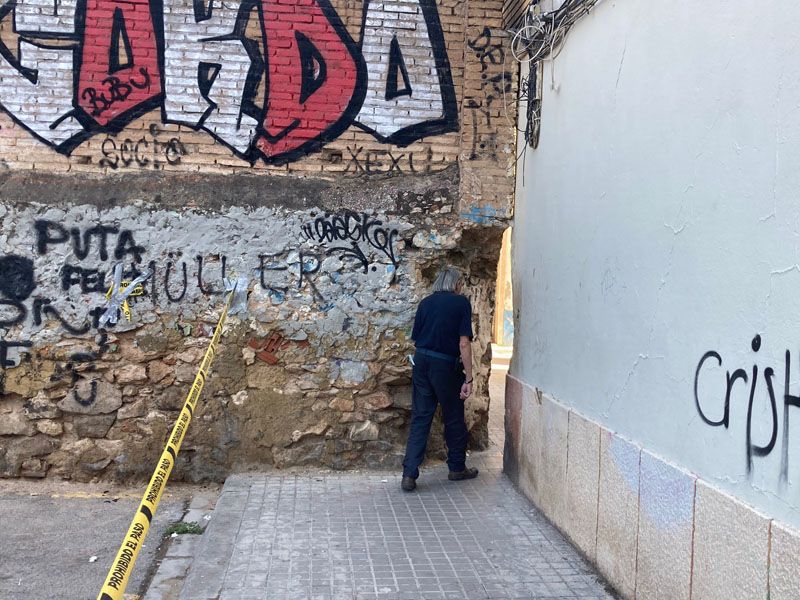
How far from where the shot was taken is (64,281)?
663 centimetres

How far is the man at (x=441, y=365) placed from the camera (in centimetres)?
633

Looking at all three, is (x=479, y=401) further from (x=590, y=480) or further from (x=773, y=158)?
(x=773, y=158)

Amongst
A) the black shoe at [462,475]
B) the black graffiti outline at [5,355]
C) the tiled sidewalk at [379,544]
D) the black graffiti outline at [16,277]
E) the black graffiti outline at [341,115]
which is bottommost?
the tiled sidewalk at [379,544]

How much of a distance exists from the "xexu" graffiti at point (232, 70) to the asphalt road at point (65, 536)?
2.85 m

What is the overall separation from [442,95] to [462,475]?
328 centimetres

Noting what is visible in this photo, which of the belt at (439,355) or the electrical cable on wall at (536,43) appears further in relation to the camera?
the belt at (439,355)

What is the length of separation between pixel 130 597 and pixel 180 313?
2.71 m

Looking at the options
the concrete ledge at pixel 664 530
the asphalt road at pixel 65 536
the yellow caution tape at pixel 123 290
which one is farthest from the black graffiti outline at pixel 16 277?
the concrete ledge at pixel 664 530

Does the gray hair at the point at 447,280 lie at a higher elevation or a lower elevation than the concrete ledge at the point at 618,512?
higher

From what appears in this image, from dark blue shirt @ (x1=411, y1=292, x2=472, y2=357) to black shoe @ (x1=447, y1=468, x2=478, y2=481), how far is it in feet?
3.38

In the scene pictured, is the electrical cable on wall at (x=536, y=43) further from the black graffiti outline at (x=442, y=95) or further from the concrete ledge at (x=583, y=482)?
the concrete ledge at (x=583, y=482)

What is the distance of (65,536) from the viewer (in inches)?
219

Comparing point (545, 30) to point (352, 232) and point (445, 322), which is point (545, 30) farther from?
point (445, 322)

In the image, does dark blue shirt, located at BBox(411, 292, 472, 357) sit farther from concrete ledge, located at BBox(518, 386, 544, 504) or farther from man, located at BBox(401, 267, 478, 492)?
concrete ledge, located at BBox(518, 386, 544, 504)
